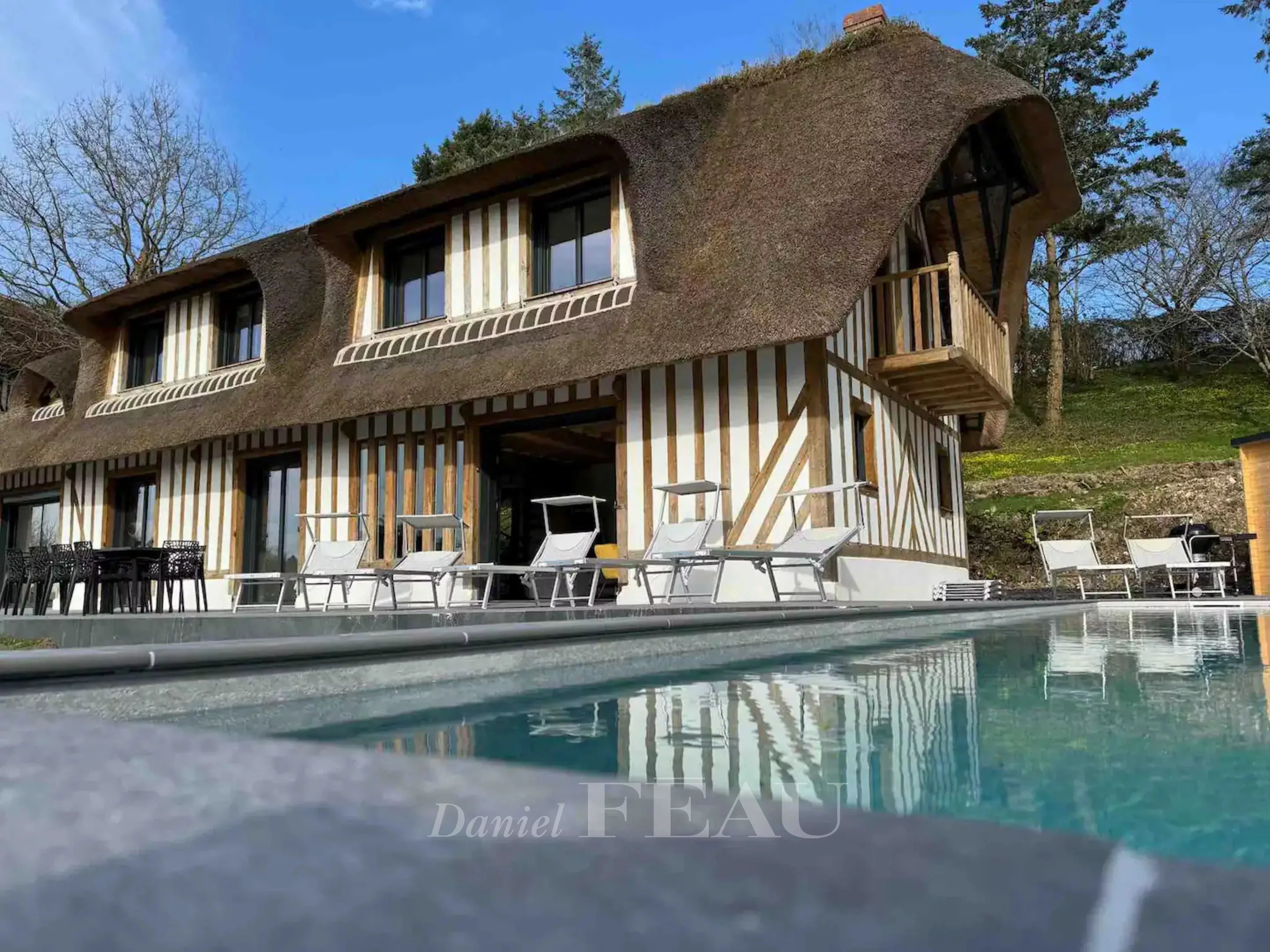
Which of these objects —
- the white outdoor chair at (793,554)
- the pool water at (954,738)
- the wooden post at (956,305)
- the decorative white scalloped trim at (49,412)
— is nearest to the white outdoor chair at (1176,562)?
the wooden post at (956,305)

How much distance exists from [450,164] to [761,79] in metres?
16.9

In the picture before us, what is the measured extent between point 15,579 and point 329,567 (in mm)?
3831

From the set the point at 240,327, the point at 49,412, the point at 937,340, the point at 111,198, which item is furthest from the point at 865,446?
the point at 111,198

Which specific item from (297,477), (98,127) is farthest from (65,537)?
(98,127)

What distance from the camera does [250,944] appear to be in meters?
0.38

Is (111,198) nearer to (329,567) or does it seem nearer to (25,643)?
(329,567)

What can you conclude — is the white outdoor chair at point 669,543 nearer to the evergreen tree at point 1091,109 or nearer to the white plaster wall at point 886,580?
the white plaster wall at point 886,580

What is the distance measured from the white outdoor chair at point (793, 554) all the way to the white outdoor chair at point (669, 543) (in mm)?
114

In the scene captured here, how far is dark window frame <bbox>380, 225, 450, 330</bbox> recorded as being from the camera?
11234 mm

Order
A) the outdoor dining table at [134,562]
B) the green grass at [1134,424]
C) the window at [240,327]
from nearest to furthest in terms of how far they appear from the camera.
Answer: the outdoor dining table at [134,562] → the window at [240,327] → the green grass at [1134,424]

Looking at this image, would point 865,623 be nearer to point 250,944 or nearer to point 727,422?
point 727,422

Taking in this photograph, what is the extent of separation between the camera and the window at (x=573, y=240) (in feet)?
33.4

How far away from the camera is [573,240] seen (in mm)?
10422

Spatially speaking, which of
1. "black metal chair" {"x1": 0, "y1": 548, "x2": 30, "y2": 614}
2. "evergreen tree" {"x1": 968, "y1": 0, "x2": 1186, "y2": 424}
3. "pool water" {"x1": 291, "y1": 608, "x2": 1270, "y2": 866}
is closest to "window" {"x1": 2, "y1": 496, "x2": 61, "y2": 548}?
"black metal chair" {"x1": 0, "y1": 548, "x2": 30, "y2": 614}
